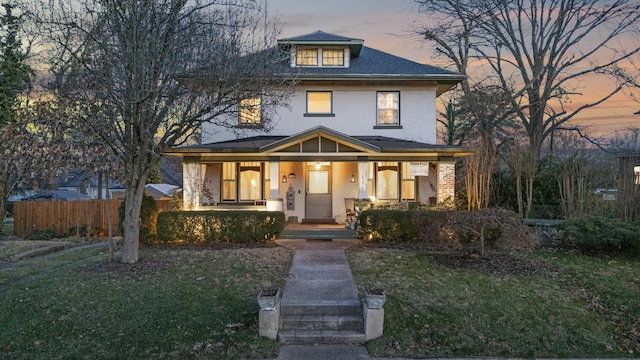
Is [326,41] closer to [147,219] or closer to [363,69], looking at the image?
[363,69]

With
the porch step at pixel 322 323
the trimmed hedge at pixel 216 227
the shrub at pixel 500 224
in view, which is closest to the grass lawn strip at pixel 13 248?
the trimmed hedge at pixel 216 227

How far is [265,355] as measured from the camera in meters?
5.81

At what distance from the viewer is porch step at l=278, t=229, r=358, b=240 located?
13.2 meters

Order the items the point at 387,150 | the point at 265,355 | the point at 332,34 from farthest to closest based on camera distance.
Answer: the point at 332,34 < the point at 387,150 < the point at 265,355

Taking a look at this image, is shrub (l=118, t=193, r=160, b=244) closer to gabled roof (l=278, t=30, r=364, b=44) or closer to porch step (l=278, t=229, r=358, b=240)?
porch step (l=278, t=229, r=358, b=240)

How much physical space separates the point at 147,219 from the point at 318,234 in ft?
17.6

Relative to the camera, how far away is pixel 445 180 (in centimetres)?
1542

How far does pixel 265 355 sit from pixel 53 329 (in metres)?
3.48

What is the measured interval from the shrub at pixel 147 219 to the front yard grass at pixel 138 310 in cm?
258

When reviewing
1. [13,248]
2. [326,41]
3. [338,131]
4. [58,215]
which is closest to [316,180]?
[338,131]

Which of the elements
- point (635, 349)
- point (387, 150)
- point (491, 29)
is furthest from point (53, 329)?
point (491, 29)

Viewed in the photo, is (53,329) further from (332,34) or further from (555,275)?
(332,34)

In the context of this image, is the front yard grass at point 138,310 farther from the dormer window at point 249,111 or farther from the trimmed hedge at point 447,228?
the dormer window at point 249,111

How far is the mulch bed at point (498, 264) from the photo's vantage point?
8953mm
